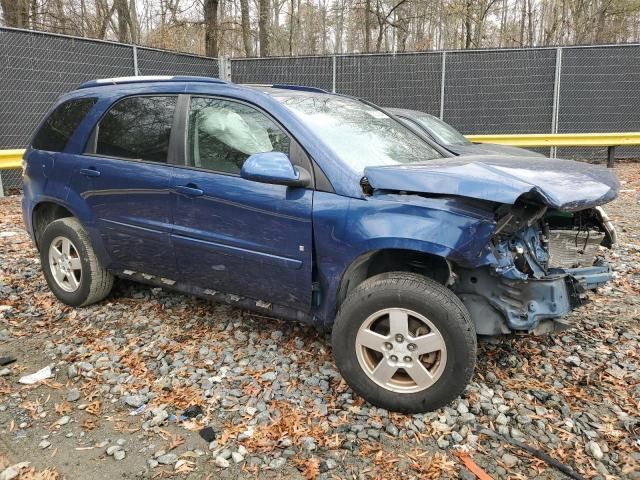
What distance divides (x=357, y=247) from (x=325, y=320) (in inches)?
22.0

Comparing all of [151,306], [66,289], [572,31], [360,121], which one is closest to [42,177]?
[66,289]

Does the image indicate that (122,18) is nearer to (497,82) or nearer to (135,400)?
(497,82)

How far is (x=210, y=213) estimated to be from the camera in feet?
10.7

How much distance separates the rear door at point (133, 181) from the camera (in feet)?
11.6

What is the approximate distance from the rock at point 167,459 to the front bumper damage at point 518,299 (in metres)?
1.75

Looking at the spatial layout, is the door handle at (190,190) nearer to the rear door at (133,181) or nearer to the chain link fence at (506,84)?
the rear door at (133,181)

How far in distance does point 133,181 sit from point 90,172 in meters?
0.48


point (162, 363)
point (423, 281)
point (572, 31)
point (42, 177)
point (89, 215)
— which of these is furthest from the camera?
point (572, 31)

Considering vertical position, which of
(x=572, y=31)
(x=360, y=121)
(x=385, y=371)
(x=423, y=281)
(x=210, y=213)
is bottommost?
(x=385, y=371)

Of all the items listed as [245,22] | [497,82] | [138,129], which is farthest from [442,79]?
[138,129]

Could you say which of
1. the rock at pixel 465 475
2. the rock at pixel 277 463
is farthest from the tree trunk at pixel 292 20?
the rock at pixel 465 475

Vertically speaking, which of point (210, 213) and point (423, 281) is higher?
point (210, 213)

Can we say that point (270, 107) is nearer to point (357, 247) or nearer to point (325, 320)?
point (357, 247)

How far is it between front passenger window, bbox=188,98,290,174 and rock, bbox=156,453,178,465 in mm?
1678
